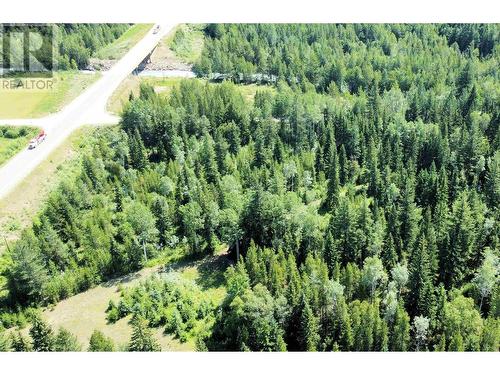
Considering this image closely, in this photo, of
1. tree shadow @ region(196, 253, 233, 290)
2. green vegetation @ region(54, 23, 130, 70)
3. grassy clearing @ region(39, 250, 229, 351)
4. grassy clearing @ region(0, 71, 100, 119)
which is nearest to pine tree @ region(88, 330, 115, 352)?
grassy clearing @ region(39, 250, 229, 351)

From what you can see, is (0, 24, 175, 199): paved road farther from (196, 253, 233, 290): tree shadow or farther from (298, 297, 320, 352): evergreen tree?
(298, 297, 320, 352): evergreen tree

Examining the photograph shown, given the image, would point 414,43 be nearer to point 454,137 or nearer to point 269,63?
point 269,63

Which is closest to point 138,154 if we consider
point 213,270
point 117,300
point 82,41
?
point 213,270

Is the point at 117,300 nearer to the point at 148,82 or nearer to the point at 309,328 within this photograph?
the point at 309,328

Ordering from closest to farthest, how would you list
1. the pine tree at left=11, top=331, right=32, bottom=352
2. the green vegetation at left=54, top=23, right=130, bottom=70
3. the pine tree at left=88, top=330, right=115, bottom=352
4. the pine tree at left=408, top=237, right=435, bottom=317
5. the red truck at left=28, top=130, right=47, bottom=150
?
the pine tree at left=88, top=330, right=115, bottom=352
the pine tree at left=11, top=331, right=32, bottom=352
the pine tree at left=408, top=237, right=435, bottom=317
the red truck at left=28, top=130, right=47, bottom=150
the green vegetation at left=54, top=23, right=130, bottom=70

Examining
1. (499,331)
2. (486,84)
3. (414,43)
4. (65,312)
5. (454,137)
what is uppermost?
(414,43)

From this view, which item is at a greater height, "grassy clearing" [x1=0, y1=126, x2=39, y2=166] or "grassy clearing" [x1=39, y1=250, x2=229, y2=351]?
"grassy clearing" [x1=0, y1=126, x2=39, y2=166]

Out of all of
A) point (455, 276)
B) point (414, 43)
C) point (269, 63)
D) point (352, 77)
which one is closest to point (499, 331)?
point (455, 276)
